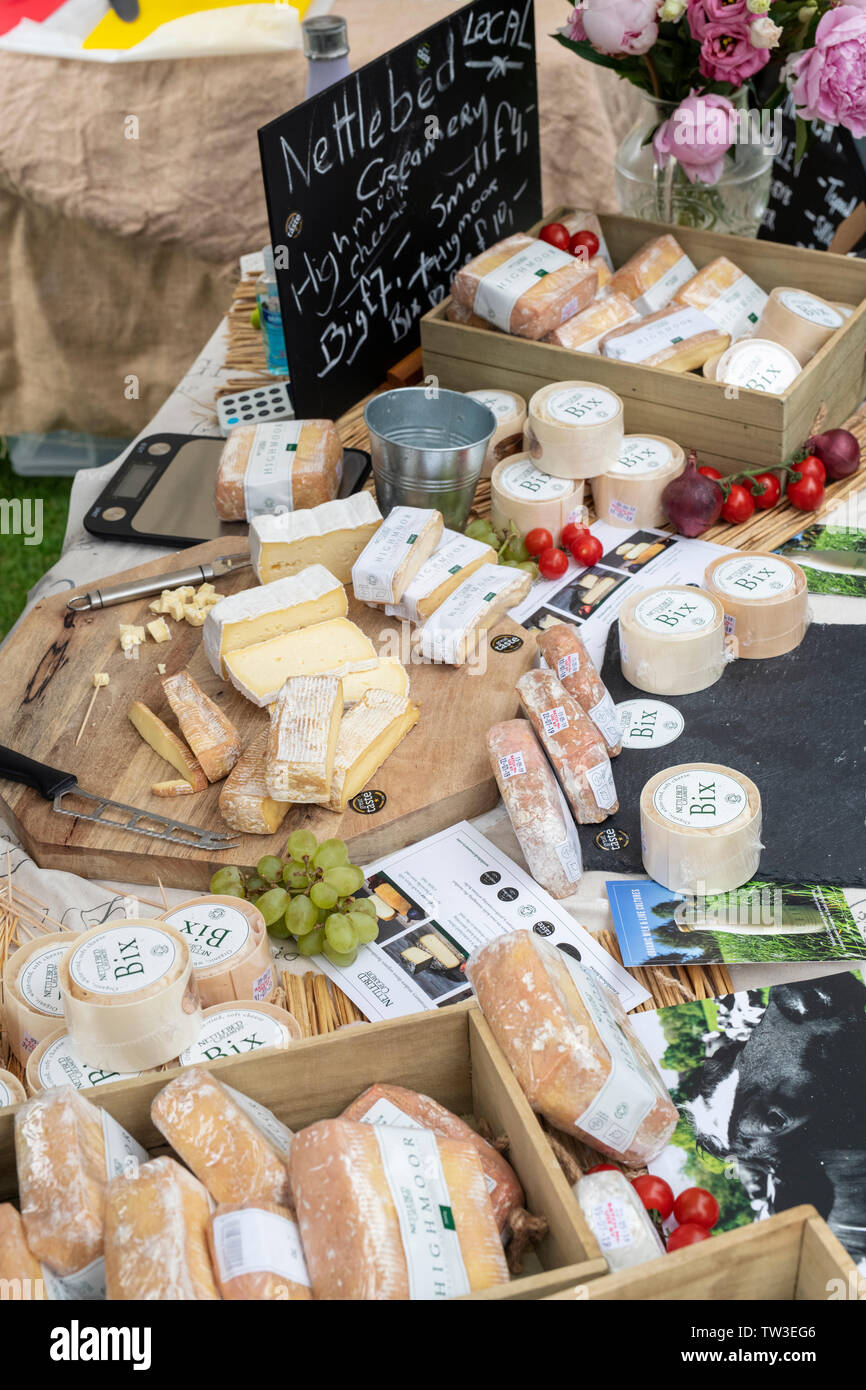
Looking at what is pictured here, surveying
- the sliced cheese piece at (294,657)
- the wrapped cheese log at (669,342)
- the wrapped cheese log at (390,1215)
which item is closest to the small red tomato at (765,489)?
the wrapped cheese log at (669,342)

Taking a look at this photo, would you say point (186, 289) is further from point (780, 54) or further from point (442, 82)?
point (780, 54)

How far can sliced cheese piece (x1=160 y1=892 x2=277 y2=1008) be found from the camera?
4.85 ft

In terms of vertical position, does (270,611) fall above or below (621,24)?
below

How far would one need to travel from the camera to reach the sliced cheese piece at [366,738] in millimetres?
1772

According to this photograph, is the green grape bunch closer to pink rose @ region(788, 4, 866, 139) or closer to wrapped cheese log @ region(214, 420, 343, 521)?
wrapped cheese log @ region(214, 420, 343, 521)

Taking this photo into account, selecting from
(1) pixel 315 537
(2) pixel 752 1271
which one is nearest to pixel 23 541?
(1) pixel 315 537

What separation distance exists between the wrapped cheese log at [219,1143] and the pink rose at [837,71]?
198 cm

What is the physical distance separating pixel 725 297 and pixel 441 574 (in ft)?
3.10

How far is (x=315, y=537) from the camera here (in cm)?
213

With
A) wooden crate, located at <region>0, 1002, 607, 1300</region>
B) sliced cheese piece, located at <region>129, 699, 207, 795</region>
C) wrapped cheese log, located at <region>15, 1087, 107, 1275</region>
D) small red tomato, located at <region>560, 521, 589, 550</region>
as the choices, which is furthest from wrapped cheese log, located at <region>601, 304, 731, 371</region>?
wrapped cheese log, located at <region>15, 1087, 107, 1275</region>

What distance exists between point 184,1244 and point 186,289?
3573 millimetres

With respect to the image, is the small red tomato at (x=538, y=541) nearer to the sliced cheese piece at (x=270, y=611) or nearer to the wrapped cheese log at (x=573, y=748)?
the sliced cheese piece at (x=270, y=611)

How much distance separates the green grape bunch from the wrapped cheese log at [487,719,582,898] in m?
0.22

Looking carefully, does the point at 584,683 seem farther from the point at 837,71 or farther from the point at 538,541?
the point at 837,71
